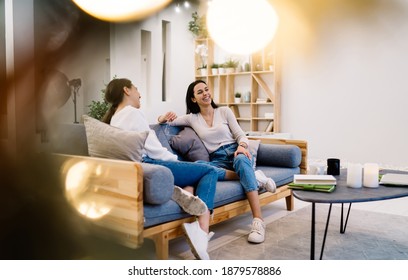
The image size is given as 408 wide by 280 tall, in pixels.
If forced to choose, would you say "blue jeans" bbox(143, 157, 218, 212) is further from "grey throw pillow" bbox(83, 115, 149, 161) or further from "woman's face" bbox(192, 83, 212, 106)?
"woman's face" bbox(192, 83, 212, 106)

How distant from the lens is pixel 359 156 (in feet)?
14.7

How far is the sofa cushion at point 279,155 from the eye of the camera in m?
2.71

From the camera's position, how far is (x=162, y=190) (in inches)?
66.2

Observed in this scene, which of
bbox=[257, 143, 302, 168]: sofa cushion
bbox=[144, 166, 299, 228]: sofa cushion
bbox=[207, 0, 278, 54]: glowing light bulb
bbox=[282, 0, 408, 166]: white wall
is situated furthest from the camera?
bbox=[207, 0, 278, 54]: glowing light bulb

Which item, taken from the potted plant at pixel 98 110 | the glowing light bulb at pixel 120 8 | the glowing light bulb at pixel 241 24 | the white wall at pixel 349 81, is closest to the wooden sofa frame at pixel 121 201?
the potted plant at pixel 98 110

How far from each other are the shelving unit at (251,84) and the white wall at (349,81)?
17 centimetres

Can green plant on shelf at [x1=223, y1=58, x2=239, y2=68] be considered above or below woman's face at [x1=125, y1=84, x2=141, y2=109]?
above

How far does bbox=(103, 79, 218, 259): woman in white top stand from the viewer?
73.7 inches

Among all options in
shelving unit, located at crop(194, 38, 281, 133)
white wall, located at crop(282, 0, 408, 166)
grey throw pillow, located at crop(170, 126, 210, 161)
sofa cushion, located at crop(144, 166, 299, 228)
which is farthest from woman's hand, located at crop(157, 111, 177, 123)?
white wall, located at crop(282, 0, 408, 166)

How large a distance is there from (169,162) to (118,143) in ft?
0.92

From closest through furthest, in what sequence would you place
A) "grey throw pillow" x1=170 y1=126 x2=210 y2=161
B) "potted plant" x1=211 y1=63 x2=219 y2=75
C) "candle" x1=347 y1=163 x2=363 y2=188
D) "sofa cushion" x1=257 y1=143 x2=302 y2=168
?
"candle" x1=347 y1=163 x2=363 y2=188 → "grey throw pillow" x1=170 y1=126 x2=210 y2=161 → "sofa cushion" x1=257 y1=143 x2=302 y2=168 → "potted plant" x1=211 y1=63 x2=219 y2=75

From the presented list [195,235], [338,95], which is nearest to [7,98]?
[195,235]

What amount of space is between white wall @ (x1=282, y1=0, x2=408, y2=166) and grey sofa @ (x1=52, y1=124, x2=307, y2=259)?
195cm

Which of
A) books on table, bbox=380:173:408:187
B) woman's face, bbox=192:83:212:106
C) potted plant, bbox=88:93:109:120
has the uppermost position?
woman's face, bbox=192:83:212:106
